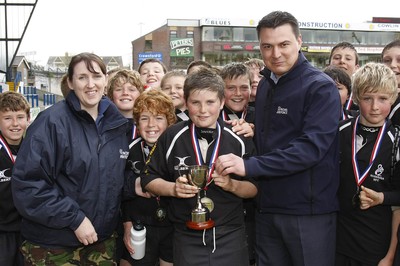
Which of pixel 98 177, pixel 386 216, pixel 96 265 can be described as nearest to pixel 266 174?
pixel 386 216

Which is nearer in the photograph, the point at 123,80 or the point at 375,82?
the point at 375,82

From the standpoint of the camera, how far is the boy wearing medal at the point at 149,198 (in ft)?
11.2

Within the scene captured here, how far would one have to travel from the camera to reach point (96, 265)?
3207 mm

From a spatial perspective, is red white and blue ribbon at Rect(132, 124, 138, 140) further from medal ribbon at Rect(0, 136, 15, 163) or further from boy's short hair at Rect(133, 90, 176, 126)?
medal ribbon at Rect(0, 136, 15, 163)

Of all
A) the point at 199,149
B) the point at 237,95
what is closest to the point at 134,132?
the point at 199,149

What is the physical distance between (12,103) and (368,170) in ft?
11.2

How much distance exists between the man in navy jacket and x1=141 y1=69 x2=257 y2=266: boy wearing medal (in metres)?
0.23

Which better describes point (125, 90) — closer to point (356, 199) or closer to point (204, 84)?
point (204, 84)

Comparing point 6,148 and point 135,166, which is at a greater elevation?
point 6,148

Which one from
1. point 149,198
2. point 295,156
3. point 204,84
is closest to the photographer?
point 295,156

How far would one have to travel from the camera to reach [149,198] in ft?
11.5

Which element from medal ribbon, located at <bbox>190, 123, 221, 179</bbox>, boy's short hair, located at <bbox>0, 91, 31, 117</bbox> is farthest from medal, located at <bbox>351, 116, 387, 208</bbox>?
boy's short hair, located at <bbox>0, 91, 31, 117</bbox>

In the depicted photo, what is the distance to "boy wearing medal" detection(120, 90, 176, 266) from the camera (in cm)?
343

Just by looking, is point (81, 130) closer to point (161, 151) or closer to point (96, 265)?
point (161, 151)
